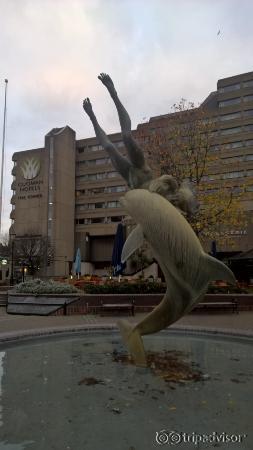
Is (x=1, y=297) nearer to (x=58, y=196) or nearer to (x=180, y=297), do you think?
(x=180, y=297)

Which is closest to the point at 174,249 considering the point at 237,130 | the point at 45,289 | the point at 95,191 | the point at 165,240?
the point at 165,240

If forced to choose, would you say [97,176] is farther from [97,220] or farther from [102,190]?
[97,220]

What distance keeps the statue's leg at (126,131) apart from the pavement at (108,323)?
531 cm

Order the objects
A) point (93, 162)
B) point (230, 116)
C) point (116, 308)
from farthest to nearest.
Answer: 1. point (93, 162)
2. point (230, 116)
3. point (116, 308)

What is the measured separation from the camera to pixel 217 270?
18.3 ft

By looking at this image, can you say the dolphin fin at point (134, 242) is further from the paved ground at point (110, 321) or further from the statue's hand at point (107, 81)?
the paved ground at point (110, 321)

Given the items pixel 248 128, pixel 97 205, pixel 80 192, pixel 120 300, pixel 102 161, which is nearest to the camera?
pixel 120 300

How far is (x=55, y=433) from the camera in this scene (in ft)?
13.8

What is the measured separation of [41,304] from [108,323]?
5.80 metres

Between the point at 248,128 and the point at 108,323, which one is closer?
the point at 108,323

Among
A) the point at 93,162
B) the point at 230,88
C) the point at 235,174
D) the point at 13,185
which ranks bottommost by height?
the point at 235,174

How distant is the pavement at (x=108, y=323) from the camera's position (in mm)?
10945

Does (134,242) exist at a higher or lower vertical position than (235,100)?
lower

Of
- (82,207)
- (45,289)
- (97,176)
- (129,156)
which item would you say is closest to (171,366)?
(129,156)
